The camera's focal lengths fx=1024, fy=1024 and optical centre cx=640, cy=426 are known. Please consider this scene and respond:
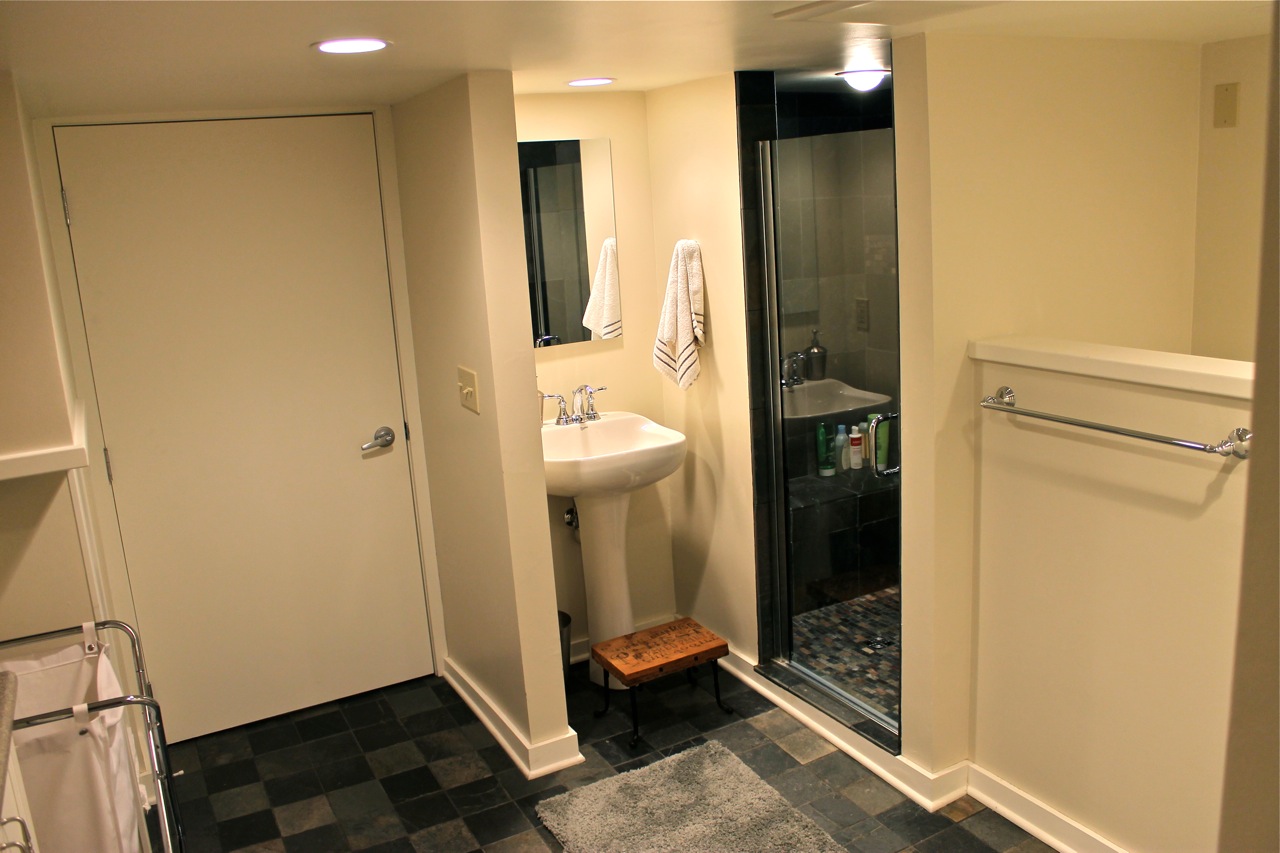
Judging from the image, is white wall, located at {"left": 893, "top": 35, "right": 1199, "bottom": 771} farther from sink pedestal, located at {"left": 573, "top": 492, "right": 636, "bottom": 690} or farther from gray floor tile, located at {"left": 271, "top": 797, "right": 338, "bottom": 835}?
gray floor tile, located at {"left": 271, "top": 797, "right": 338, "bottom": 835}

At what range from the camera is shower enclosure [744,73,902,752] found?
10.8 feet

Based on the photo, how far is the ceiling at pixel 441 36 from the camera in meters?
1.78

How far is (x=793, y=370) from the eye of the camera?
3.43m

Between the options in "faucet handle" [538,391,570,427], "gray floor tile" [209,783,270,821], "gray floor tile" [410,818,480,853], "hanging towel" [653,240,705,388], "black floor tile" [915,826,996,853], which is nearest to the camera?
"black floor tile" [915,826,996,853]

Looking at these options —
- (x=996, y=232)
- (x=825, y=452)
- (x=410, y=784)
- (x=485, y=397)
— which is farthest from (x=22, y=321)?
Result: (x=825, y=452)

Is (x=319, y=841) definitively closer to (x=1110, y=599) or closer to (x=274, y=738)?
(x=274, y=738)

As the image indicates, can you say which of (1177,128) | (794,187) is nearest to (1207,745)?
(1177,128)

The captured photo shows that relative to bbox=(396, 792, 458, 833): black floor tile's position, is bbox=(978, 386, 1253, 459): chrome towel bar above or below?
above

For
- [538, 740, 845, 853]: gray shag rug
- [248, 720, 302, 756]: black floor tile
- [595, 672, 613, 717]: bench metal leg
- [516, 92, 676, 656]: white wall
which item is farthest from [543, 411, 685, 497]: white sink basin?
[248, 720, 302, 756]: black floor tile

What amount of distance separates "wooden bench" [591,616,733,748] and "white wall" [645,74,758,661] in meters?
0.22

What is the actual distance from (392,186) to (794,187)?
1321 millimetres

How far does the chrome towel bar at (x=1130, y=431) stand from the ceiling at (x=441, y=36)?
0.88 m

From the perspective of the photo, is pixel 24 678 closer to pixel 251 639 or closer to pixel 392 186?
pixel 251 639

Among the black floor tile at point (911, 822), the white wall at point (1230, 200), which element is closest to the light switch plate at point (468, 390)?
the black floor tile at point (911, 822)
